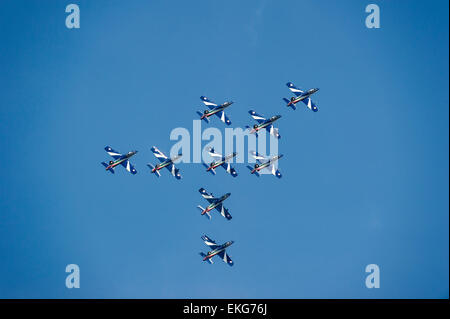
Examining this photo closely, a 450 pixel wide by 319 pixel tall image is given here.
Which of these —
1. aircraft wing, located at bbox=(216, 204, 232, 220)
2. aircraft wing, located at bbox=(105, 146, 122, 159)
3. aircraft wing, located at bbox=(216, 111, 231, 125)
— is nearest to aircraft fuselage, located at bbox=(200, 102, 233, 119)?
aircraft wing, located at bbox=(216, 111, 231, 125)

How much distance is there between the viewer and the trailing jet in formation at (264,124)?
115m

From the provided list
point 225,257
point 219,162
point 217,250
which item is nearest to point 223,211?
point 217,250

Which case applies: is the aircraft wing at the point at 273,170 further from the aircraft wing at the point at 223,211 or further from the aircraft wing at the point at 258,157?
the aircraft wing at the point at 223,211

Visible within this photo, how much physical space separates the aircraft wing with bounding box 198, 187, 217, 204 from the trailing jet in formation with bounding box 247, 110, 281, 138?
1231 cm

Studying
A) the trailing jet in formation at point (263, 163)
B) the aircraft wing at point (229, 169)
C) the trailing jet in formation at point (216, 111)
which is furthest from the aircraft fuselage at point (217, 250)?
the trailing jet in formation at point (216, 111)

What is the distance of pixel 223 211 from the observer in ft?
374

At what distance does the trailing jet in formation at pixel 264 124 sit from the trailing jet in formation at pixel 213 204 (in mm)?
11899

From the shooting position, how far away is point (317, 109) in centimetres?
11975

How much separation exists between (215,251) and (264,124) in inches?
871

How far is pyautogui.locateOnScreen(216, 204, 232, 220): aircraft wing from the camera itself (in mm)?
113300
